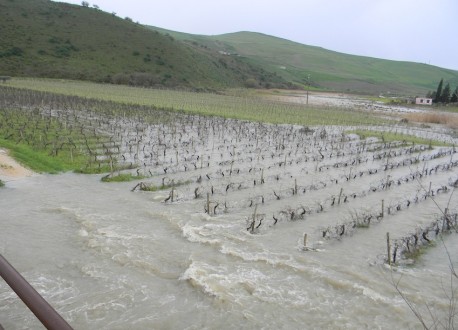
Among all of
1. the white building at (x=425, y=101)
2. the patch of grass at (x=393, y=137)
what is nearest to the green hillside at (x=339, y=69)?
the white building at (x=425, y=101)

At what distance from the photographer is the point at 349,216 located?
11.6 m

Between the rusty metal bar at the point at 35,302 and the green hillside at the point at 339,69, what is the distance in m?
112

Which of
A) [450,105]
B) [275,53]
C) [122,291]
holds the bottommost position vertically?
[122,291]

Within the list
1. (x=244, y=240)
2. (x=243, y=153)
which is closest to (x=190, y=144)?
(x=243, y=153)

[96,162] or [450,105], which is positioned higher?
[450,105]

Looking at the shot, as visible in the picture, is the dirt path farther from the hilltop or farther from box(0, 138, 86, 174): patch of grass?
the hilltop

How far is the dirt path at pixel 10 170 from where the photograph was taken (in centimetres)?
1339

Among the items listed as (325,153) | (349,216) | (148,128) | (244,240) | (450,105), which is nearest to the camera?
(244,240)

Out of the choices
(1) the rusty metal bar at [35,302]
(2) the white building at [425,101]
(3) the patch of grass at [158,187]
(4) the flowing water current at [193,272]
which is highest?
(2) the white building at [425,101]

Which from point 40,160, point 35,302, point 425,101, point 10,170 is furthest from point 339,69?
point 35,302

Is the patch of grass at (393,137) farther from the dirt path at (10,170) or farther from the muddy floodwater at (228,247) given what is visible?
the dirt path at (10,170)

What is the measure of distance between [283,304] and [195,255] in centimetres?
241

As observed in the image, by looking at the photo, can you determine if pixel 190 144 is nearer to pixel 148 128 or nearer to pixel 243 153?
pixel 243 153

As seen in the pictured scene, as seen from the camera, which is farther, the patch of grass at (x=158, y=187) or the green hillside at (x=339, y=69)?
the green hillside at (x=339, y=69)
